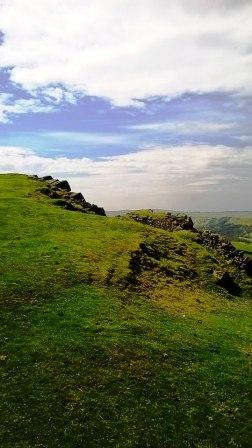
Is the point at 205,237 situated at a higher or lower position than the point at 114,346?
higher

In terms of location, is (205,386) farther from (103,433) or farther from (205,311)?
(205,311)

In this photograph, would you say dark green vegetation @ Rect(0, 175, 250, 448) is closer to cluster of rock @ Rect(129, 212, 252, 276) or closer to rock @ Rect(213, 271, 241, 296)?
rock @ Rect(213, 271, 241, 296)

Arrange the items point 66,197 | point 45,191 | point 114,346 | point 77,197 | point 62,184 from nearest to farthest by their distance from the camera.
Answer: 1. point 114,346
2. point 45,191
3. point 66,197
4. point 77,197
5. point 62,184

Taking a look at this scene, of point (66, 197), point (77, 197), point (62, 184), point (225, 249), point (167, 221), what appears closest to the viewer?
point (225, 249)

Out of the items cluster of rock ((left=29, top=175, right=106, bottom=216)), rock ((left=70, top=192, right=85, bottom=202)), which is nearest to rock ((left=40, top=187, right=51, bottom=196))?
cluster of rock ((left=29, top=175, right=106, bottom=216))

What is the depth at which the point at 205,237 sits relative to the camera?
82000 millimetres

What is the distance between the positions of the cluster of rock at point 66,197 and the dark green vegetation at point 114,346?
19.9m

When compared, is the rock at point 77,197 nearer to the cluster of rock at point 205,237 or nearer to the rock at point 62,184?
the rock at point 62,184

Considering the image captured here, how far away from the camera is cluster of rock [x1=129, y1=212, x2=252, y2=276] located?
74.4 metres

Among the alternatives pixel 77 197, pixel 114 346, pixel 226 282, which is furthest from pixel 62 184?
pixel 114 346

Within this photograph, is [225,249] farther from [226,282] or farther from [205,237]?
[226,282]

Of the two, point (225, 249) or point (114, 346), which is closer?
point (114, 346)

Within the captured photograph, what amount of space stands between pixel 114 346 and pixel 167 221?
54271mm

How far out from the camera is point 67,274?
4962 centimetres
